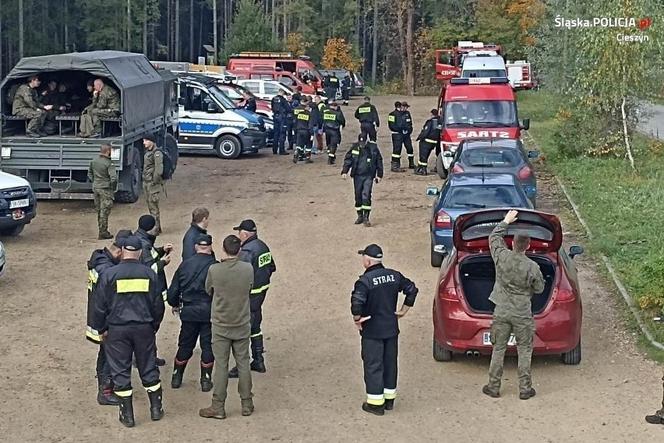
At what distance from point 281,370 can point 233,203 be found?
1050 cm

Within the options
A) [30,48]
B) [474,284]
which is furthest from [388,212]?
[30,48]

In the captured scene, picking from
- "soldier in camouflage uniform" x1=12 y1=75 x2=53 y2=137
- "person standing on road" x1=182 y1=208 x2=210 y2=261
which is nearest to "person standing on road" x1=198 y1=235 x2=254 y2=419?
"person standing on road" x1=182 y1=208 x2=210 y2=261

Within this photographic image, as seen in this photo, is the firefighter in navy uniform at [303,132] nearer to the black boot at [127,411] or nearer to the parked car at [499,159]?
the parked car at [499,159]

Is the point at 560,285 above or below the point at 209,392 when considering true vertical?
above

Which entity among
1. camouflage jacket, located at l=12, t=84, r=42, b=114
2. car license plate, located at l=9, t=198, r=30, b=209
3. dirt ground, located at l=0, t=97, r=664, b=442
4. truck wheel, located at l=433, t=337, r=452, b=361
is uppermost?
camouflage jacket, located at l=12, t=84, r=42, b=114

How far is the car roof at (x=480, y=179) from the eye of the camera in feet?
50.3

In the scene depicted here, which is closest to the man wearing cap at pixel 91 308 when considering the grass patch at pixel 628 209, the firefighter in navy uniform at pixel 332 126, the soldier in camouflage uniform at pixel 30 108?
the grass patch at pixel 628 209

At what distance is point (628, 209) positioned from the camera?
1845 centimetres

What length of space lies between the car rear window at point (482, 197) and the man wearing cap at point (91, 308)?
6.63 metres

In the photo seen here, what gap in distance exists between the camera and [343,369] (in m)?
10.7

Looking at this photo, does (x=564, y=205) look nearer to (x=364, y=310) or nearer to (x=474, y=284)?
(x=474, y=284)

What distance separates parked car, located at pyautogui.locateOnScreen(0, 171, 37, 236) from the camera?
16.6 meters

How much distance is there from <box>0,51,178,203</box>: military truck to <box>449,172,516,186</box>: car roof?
22.6ft

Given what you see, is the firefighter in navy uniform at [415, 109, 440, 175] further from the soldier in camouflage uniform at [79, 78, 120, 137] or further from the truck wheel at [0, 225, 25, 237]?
the truck wheel at [0, 225, 25, 237]
